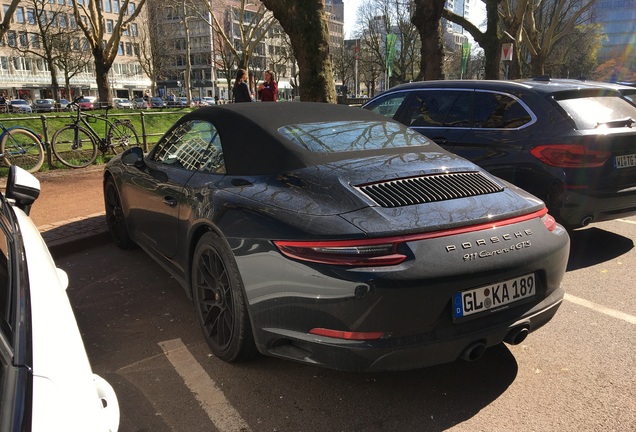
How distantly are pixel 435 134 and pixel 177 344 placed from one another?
3.66m

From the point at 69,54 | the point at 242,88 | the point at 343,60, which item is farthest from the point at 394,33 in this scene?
the point at 242,88

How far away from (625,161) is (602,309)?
161 centimetres

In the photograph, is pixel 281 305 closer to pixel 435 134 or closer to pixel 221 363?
pixel 221 363

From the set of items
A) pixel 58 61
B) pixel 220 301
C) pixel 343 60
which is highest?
pixel 343 60

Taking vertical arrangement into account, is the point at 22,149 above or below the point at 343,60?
below

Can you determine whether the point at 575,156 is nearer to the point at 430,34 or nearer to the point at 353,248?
the point at 353,248

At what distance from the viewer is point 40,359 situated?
1271 mm

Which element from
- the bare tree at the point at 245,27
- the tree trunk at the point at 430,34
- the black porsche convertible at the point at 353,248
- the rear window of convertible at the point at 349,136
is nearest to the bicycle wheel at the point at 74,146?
the black porsche convertible at the point at 353,248

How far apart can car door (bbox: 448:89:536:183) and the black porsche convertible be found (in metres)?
1.78

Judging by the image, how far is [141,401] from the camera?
2.72 meters

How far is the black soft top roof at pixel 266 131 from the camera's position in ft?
9.71

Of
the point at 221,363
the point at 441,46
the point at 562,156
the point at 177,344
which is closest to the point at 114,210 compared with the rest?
the point at 177,344

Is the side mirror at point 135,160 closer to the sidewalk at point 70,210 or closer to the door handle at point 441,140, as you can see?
the sidewalk at point 70,210

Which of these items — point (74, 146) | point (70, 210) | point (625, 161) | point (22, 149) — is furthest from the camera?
point (74, 146)
